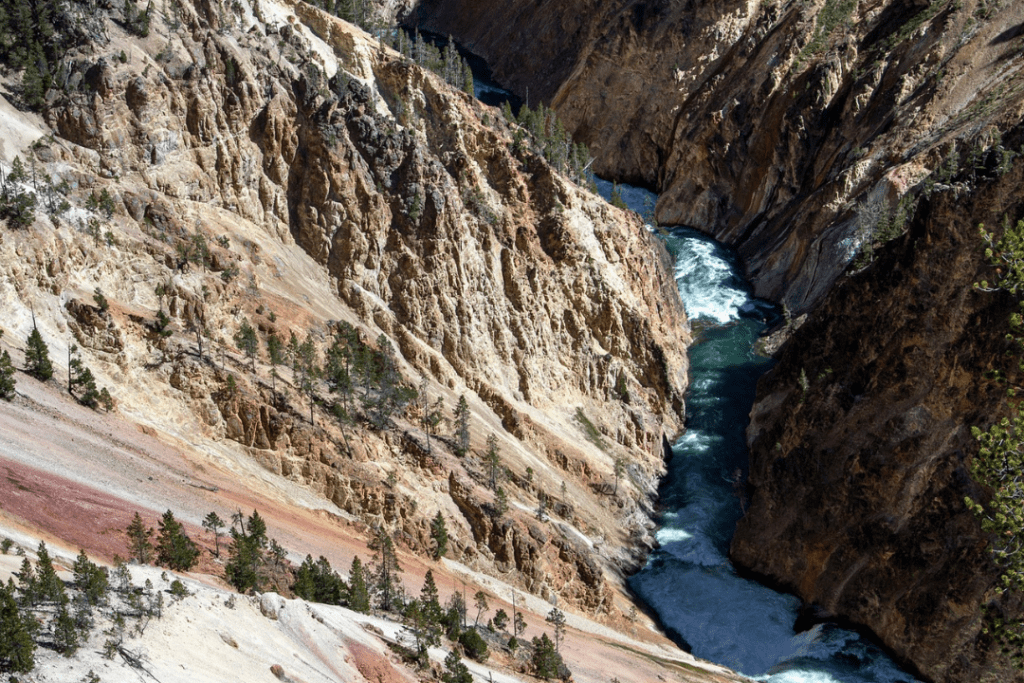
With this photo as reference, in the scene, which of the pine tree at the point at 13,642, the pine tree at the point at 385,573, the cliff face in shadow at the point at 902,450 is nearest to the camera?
the pine tree at the point at 13,642

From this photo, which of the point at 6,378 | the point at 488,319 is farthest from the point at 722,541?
the point at 6,378

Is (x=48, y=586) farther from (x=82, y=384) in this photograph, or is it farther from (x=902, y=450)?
(x=902, y=450)

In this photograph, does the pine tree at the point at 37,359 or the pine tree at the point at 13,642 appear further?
the pine tree at the point at 37,359

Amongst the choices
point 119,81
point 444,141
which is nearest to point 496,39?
point 444,141

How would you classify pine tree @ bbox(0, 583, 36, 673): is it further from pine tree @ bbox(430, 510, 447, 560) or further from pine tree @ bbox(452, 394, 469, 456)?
pine tree @ bbox(452, 394, 469, 456)

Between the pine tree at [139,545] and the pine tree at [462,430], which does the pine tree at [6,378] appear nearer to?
the pine tree at [139,545]

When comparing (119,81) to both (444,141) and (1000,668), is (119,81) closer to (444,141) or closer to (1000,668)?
(444,141)

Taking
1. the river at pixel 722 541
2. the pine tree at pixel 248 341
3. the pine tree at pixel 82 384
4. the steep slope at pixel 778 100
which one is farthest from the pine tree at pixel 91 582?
the steep slope at pixel 778 100
